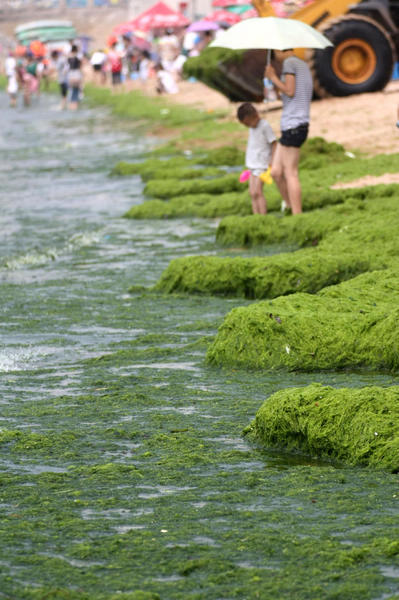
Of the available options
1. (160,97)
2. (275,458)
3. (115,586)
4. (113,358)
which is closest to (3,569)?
(115,586)

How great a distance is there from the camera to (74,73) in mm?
38938

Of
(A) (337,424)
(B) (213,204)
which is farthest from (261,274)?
(B) (213,204)

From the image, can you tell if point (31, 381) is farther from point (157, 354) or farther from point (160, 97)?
point (160, 97)

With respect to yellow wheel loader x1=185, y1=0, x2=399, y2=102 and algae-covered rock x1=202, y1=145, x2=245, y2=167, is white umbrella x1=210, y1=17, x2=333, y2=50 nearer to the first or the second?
algae-covered rock x1=202, y1=145, x2=245, y2=167

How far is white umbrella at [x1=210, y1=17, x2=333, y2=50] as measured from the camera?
39.2 ft

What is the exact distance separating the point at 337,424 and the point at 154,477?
36.0 inches

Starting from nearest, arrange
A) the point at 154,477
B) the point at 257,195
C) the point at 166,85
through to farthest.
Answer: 1. the point at 154,477
2. the point at 257,195
3. the point at 166,85

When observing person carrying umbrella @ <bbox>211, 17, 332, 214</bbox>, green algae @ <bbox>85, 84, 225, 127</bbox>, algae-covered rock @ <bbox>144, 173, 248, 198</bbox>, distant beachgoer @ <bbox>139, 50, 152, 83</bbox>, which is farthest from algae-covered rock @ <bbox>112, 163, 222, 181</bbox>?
distant beachgoer @ <bbox>139, 50, 152, 83</bbox>

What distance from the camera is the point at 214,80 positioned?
84.1 ft

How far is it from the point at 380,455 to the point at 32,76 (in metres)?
46.6

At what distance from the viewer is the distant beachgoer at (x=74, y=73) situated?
38562 millimetres

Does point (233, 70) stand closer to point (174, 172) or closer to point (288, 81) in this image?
point (174, 172)

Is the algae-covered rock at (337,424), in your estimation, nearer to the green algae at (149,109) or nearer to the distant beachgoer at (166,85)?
the green algae at (149,109)

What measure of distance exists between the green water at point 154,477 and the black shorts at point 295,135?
2.41 m
